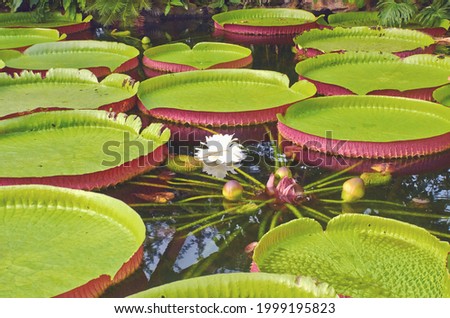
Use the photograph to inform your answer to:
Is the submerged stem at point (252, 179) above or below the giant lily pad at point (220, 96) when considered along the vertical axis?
below

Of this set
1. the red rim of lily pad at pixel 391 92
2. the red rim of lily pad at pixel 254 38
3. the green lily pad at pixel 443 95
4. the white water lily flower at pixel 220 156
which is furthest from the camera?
the red rim of lily pad at pixel 254 38

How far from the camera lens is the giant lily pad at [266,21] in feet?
20.6

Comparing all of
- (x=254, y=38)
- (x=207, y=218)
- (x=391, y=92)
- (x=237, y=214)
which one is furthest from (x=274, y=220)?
(x=254, y=38)

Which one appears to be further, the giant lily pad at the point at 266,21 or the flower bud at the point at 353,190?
the giant lily pad at the point at 266,21

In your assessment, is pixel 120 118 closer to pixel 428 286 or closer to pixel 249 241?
pixel 249 241

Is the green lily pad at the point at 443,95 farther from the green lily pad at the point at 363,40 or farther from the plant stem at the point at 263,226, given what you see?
the plant stem at the point at 263,226

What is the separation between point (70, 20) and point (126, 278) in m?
5.38

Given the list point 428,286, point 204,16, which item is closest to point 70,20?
point 204,16

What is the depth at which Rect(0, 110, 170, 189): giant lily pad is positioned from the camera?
2.70 m

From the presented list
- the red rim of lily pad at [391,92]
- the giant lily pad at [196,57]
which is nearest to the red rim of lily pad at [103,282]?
the red rim of lily pad at [391,92]

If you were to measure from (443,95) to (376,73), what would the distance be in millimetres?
723

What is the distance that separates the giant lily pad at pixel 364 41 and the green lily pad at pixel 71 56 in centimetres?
148

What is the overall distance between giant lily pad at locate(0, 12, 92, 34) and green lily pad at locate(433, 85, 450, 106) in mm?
4127

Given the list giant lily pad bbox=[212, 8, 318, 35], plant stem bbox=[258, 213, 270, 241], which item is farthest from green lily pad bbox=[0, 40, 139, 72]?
plant stem bbox=[258, 213, 270, 241]
